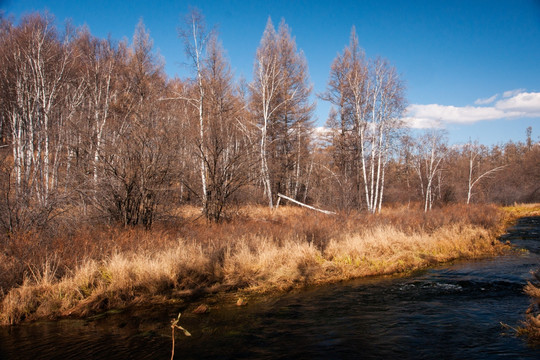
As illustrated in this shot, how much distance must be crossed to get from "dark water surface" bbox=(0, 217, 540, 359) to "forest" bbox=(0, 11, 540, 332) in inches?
64.6

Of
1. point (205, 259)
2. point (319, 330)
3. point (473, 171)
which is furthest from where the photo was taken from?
point (473, 171)

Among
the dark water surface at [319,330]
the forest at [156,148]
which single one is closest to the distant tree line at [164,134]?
the forest at [156,148]

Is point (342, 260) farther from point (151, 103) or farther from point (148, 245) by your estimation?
point (151, 103)

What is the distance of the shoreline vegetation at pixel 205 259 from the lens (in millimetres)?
6871

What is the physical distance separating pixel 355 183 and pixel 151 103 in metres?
12.9

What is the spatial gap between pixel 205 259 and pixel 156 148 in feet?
15.0

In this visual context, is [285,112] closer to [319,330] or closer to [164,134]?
[164,134]

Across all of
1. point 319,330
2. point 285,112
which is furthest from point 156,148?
point 285,112

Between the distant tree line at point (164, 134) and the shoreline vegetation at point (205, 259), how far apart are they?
4.16ft

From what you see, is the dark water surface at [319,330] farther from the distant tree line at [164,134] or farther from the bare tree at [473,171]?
the bare tree at [473,171]

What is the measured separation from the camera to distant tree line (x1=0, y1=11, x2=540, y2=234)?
10734 mm

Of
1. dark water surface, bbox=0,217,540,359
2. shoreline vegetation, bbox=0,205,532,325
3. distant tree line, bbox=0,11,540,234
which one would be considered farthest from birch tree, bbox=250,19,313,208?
dark water surface, bbox=0,217,540,359

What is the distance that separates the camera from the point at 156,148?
1117cm

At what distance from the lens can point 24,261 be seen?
700 cm
